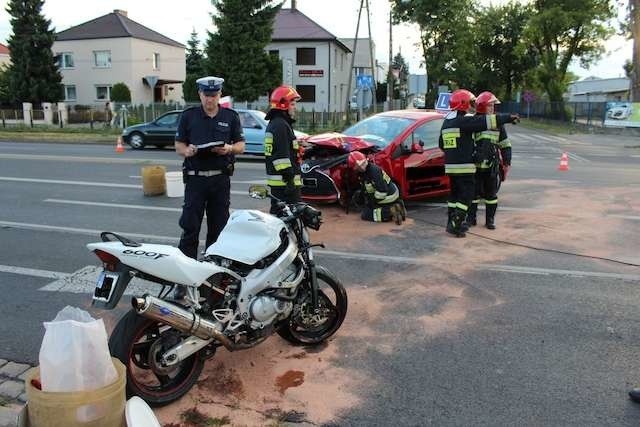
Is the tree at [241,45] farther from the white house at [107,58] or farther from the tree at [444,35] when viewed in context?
the tree at [444,35]

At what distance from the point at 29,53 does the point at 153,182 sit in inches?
1450

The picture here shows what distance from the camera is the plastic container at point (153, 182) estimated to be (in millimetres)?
10641

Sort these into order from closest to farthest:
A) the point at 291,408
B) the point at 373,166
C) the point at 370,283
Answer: the point at 291,408, the point at 370,283, the point at 373,166

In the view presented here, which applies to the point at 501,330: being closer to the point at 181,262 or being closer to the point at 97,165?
the point at 181,262

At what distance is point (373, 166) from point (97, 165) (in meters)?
9.13

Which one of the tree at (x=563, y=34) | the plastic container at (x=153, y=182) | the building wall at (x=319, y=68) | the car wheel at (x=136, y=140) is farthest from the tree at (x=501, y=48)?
the plastic container at (x=153, y=182)

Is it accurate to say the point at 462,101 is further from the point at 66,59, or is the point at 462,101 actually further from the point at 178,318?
the point at 66,59

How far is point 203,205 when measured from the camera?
5.47 meters

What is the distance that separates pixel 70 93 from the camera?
48.6m

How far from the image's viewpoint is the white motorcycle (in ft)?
10.8

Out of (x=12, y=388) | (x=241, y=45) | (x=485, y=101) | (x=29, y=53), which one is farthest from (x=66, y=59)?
(x=12, y=388)

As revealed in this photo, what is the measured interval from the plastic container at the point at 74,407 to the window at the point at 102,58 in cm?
4842

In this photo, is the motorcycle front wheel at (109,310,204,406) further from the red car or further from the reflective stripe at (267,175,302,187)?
the red car

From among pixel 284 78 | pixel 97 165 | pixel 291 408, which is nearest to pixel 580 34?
pixel 284 78
